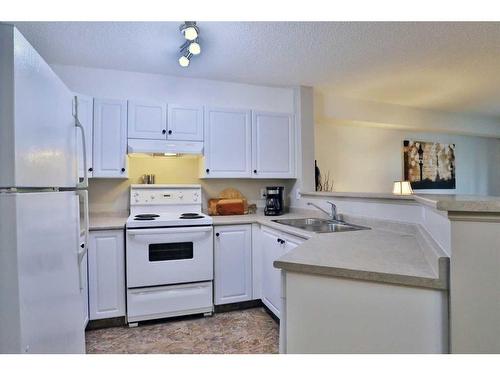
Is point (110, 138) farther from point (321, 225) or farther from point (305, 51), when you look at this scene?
point (321, 225)

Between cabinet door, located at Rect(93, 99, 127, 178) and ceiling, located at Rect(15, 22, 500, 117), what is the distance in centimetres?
42

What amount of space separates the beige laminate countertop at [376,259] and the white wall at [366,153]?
2327mm

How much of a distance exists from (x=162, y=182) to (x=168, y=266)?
1002 millimetres

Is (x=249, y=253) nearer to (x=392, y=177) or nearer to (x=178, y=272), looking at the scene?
(x=178, y=272)

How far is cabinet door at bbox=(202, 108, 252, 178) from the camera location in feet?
9.31

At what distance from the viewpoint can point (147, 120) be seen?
8.66ft

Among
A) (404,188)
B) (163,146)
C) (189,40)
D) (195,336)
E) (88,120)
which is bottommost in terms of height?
(195,336)

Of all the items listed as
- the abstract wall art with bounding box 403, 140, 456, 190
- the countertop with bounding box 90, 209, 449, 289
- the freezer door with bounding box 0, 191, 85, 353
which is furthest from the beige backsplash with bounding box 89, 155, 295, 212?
the abstract wall art with bounding box 403, 140, 456, 190

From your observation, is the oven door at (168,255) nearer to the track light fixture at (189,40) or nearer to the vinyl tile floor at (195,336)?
the vinyl tile floor at (195,336)

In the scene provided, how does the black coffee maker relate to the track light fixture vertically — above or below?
below

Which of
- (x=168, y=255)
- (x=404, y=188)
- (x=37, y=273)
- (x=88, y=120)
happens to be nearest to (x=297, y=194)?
(x=168, y=255)

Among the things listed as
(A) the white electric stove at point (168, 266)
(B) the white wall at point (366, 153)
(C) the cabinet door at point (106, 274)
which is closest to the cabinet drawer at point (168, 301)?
(A) the white electric stove at point (168, 266)

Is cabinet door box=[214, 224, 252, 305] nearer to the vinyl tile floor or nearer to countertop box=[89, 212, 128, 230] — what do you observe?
the vinyl tile floor
